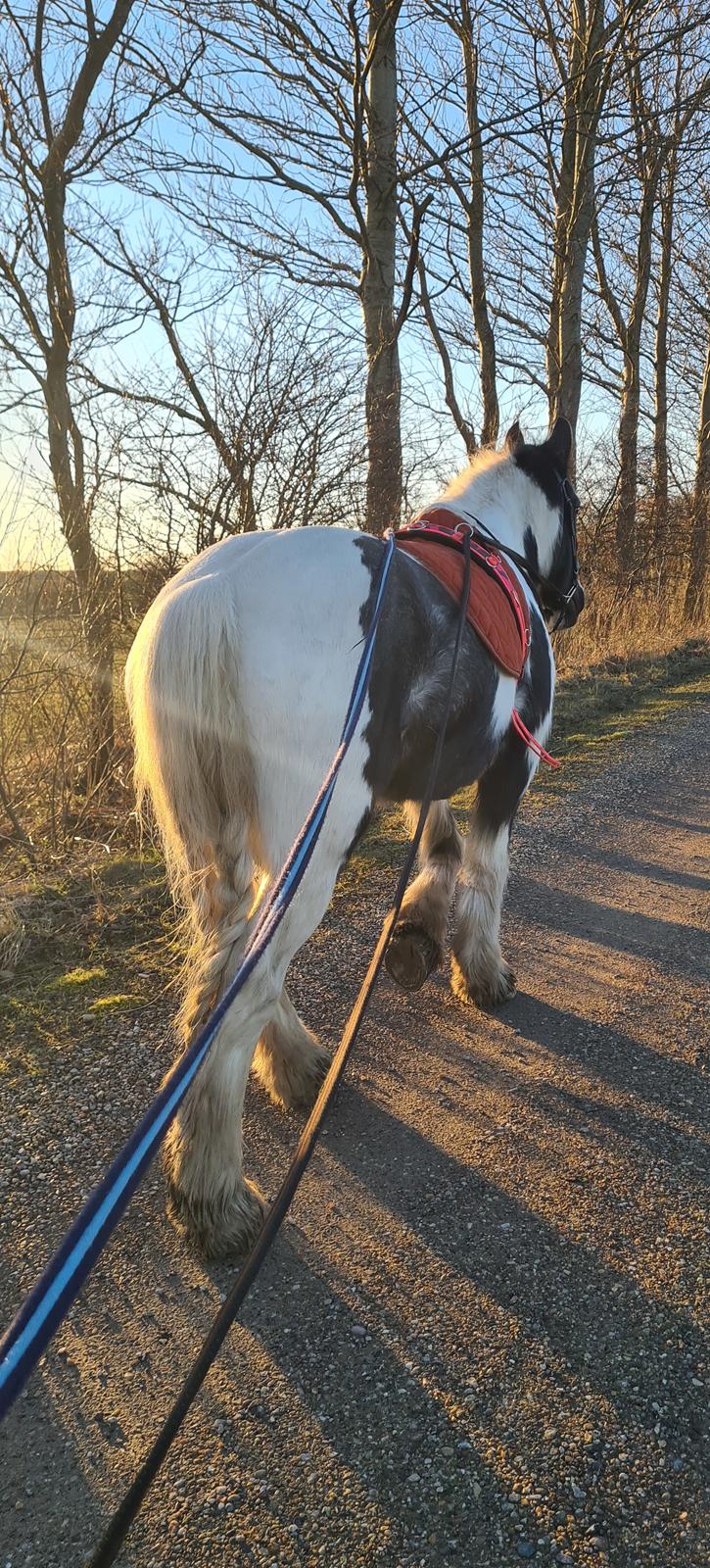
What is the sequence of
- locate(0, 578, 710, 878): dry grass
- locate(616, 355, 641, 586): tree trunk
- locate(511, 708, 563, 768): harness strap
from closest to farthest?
locate(511, 708, 563, 768): harness strap, locate(0, 578, 710, 878): dry grass, locate(616, 355, 641, 586): tree trunk

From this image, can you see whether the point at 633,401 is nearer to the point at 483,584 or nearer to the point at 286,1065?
the point at 483,584

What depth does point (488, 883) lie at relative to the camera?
11.6ft

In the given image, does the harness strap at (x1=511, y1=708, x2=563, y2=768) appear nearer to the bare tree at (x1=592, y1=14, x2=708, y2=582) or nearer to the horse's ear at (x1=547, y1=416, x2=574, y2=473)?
the horse's ear at (x1=547, y1=416, x2=574, y2=473)

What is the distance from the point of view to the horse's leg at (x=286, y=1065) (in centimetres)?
272

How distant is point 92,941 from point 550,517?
2.71m

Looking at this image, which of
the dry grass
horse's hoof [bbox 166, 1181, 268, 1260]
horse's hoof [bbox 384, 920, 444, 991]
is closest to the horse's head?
horse's hoof [bbox 384, 920, 444, 991]

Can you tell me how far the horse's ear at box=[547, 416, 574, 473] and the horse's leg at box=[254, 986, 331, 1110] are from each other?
270 centimetres

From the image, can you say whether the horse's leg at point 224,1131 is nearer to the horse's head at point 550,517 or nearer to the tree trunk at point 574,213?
the horse's head at point 550,517

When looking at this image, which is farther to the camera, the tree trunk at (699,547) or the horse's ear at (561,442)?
the tree trunk at (699,547)

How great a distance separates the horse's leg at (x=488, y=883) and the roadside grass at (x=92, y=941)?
0.83 m

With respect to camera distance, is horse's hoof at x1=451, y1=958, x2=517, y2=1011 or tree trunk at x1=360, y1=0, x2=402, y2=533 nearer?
horse's hoof at x1=451, y1=958, x2=517, y2=1011

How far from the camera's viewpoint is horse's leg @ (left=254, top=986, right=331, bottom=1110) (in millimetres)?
2723

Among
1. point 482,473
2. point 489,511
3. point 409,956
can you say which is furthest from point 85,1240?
point 482,473

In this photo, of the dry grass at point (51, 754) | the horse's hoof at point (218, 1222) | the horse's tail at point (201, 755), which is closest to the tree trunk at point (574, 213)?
the dry grass at point (51, 754)
